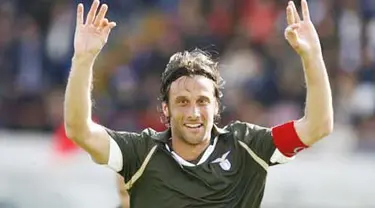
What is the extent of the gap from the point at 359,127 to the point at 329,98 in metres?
8.26

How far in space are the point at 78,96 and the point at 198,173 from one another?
0.75m

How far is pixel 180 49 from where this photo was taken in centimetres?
1573

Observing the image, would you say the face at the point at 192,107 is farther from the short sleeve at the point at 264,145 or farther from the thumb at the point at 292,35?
the thumb at the point at 292,35

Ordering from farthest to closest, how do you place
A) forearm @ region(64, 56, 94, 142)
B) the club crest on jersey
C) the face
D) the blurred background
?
the blurred background → the club crest on jersey → the face → forearm @ region(64, 56, 94, 142)

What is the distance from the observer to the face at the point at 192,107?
244 inches

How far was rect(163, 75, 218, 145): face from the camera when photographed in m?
6.21

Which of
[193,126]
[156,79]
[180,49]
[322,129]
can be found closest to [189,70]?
[193,126]

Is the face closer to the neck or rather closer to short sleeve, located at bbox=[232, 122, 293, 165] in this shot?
the neck

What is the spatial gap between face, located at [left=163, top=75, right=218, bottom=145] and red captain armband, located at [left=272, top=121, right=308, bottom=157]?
1.11 feet

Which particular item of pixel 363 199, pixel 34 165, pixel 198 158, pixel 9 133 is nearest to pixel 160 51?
pixel 9 133

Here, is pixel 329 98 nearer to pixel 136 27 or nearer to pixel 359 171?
pixel 359 171

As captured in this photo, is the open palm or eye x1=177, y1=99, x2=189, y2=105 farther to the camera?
Result: eye x1=177, y1=99, x2=189, y2=105

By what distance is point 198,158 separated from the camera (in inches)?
250

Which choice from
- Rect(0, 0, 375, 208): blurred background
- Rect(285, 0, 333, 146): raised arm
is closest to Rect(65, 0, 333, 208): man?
Rect(285, 0, 333, 146): raised arm
